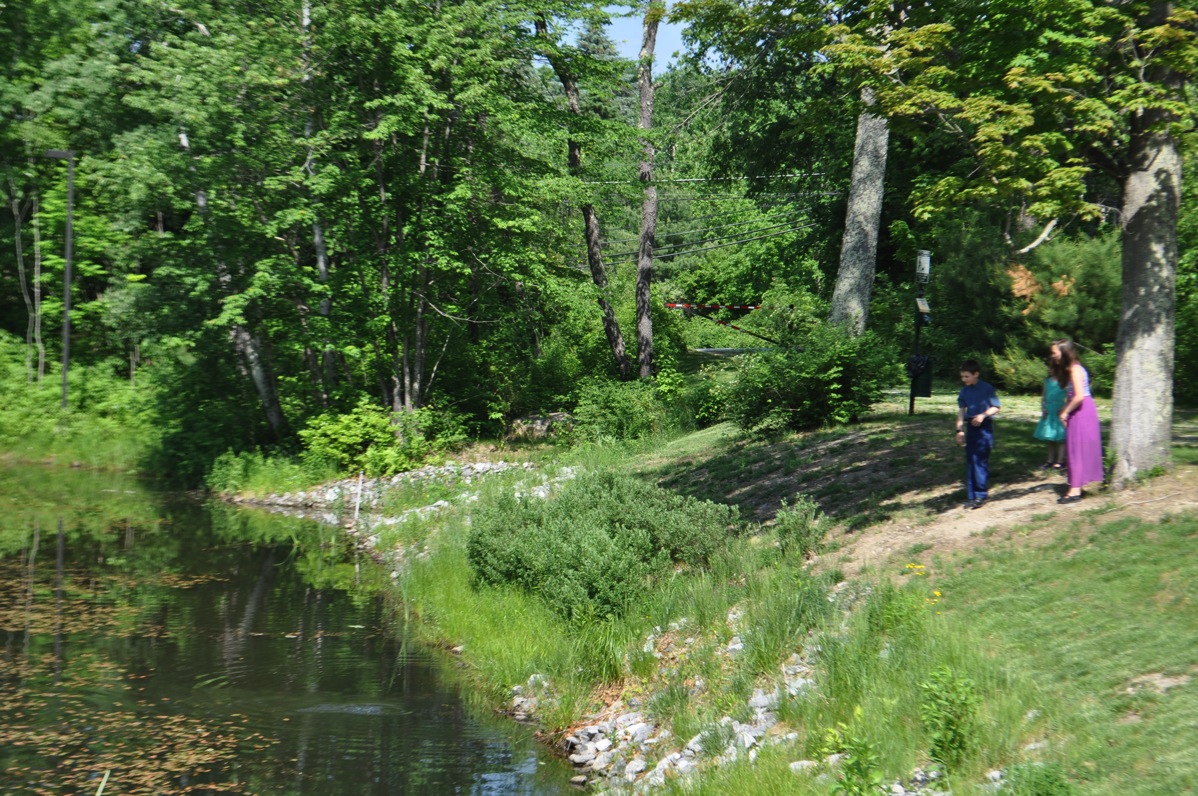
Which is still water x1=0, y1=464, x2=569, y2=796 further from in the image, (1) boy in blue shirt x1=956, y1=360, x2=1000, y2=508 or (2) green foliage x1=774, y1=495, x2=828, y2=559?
(1) boy in blue shirt x1=956, y1=360, x2=1000, y2=508

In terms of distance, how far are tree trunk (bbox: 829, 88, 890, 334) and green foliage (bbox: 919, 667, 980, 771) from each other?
13698mm

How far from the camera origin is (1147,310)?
36.3 ft

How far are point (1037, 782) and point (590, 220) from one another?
23205 millimetres

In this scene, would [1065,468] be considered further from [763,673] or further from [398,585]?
[398,585]

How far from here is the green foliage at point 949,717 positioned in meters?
6.92

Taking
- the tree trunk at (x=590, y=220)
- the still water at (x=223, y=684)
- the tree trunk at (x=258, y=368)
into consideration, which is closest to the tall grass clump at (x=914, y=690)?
the still water at (x=223, y=684)

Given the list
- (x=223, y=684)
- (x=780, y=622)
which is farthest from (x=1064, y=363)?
(x=223, y=684)

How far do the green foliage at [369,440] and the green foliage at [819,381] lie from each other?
875 centimetres

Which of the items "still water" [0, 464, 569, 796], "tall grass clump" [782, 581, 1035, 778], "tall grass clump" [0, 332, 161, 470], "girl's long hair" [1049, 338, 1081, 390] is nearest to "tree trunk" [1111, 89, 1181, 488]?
"girl's long hair" [1049, 338, 1081, 390]

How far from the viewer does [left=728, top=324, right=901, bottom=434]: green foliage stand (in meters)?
17.6

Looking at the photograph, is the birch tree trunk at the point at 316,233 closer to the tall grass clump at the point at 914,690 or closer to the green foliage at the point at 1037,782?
the tall grass clump at the point at 914,690

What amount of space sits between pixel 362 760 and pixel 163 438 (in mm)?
19781

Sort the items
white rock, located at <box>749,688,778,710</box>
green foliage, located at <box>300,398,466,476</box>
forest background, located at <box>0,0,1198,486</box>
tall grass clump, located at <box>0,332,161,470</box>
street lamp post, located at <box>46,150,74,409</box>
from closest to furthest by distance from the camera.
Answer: white rock, located at <box>749,688,778,710</box> < forest background, located at <box>0,0,1198,486</box> < green foliage, located at <box>300,398,466,476</box> < street lamp post, located at <box>46,150,74,409</box> < tall grass clump, located at <box>0,332,161,470</box>

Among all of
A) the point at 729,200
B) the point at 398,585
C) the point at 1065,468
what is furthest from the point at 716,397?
the point at 729,200
